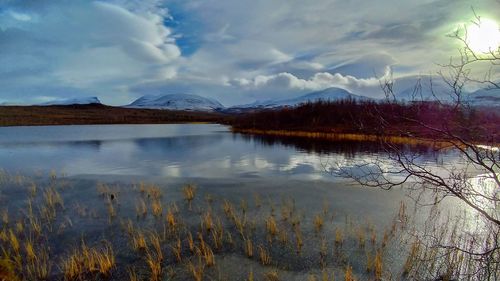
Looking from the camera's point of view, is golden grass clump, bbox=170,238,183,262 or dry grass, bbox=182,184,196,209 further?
dry grass, bbox=182,184,196,209

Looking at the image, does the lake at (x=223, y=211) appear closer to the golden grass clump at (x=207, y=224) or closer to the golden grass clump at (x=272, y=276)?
the golden grass clump at (x=207, y=224)

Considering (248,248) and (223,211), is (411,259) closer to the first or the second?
(248,248)

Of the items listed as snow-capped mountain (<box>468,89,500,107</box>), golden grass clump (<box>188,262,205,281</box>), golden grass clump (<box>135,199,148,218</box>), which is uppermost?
snow-capped mountain (<box>468,89,500,107</box>)

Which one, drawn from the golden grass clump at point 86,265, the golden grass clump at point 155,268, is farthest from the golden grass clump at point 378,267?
the golden grass clump at point 86,265

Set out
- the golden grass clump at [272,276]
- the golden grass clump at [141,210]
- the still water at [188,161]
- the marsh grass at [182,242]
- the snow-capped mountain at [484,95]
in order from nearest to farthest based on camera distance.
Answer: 1. the snow-capped mountain at [484,95]
2. the golden grass clump at [272,276]
3. the marsh grass at [182,242]
4. the golden grass clump at [141,210]
5. the still water at [188,161]

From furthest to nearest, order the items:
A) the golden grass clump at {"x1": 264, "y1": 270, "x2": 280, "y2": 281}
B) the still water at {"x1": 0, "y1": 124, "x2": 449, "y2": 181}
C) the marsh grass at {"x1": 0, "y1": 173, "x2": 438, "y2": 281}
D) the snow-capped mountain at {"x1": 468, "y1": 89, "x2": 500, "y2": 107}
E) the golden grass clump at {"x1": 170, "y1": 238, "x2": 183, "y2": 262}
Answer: the still water at {"x1": 0, "y1": 124, "x2": 449, "y2": 181} → the golden grass clump at {"x1": 170, "y1": 238, "x2": 183, "y2": 262} → the marsh grass at {"x1": 0, "y1": 173, "x2": 438, "y2": 281} → the golden grass clump at {"x1": 264, "y1": 270, "x2": 280, "y2": 281} → the snow-capped mountain at {"x1": 468, "y1": 89, "x2": 500, "y2": 107}

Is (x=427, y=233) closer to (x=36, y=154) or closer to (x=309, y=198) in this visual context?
(x=309, y=198)

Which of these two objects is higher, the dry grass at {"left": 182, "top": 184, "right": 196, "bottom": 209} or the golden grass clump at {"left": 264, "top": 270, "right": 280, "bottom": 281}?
the dry grass at {"left": 182, "top": 184, "right": 196, "bottom": 209}

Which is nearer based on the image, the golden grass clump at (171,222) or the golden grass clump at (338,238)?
the golden grass clump at (338,238)

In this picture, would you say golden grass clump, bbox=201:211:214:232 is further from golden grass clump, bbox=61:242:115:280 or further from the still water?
the still water

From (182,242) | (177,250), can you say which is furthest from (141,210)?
(177,250)

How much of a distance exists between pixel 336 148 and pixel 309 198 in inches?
707

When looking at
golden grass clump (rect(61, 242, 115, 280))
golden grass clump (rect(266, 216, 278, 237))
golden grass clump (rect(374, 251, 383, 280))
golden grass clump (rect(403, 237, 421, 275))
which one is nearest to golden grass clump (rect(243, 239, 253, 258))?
golden grass clump (rect(266, 216, 278, 237))

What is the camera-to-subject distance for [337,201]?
12641mm
